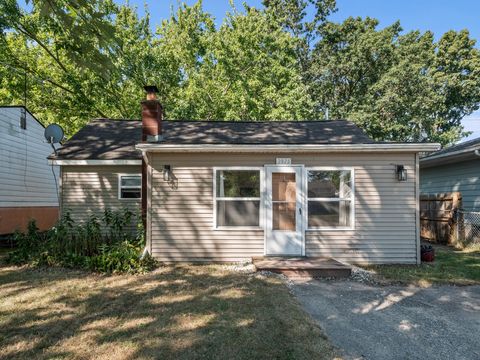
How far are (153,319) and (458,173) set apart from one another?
1077 centimetres

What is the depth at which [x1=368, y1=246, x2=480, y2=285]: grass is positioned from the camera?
5812 mm

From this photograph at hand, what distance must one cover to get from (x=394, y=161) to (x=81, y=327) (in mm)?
6610

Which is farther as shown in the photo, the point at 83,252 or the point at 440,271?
the point at 83,252

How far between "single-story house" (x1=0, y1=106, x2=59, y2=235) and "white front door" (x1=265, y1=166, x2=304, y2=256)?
24.7ft

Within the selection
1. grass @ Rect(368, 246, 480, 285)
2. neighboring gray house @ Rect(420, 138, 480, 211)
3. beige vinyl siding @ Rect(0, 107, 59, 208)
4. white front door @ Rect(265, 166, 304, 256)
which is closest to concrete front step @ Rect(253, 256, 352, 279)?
white front door @ Rect(265, 166, 304, 256)

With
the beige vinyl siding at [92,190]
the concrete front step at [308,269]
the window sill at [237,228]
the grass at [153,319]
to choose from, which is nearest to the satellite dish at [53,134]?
the beige vinyl siding at [92,190]

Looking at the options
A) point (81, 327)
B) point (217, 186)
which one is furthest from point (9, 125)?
point (81, 327)

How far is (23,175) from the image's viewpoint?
431 inches

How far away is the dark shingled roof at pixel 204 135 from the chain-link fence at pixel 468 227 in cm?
396

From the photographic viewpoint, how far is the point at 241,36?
17688 mm

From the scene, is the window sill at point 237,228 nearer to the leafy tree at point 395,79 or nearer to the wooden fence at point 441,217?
the wooden fence at point 441,217

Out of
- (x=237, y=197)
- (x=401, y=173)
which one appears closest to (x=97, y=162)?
(x=237, y=197)

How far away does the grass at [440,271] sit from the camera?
5812mm

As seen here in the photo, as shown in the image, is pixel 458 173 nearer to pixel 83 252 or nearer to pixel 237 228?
pixel 237 228
